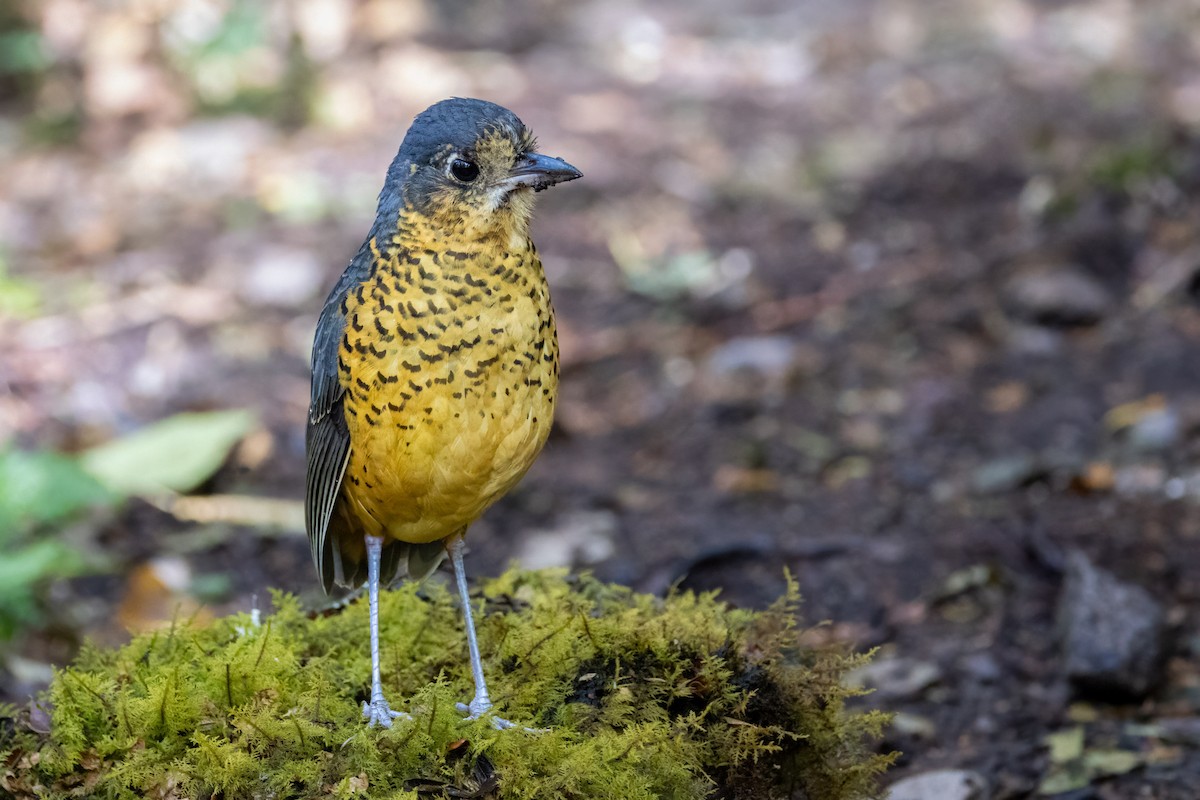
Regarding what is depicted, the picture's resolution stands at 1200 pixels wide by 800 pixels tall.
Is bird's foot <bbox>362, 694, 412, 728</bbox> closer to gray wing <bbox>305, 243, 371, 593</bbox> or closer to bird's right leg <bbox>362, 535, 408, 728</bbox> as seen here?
bird's right leg <bbox>362, 535, 408, 728</bbox>

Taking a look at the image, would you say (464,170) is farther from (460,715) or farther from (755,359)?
(755,359)

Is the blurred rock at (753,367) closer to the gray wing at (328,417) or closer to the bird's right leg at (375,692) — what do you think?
the gray wing at (328,417)

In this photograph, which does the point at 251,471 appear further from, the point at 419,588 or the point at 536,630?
the point at 536,630

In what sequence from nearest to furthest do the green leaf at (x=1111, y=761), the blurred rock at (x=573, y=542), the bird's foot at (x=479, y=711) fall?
the bird's foot at (x=479, y=711), the green leaf at (x=1111, y=761), the blurred rock at (x=573, y=542)

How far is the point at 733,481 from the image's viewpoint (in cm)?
696

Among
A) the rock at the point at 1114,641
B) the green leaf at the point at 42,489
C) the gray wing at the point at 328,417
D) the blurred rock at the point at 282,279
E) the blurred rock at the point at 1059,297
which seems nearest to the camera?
the gray wing at the point at 328,417

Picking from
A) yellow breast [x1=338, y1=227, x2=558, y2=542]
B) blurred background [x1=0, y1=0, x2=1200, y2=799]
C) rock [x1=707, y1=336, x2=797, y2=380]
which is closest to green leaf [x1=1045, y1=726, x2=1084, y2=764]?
blurred background [x1=0, y1=0, x2=1200, y2=799]

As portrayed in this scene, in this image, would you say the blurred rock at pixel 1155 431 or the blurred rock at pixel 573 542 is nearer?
the blurred rock at pixel 573 542

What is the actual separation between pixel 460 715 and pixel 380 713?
20 cm

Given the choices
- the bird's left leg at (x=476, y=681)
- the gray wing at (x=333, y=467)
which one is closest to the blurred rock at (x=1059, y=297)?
the gray wing at (x=333, y=467)

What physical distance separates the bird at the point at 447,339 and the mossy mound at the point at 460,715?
0.42 ft

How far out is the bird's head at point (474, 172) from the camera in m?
3.38

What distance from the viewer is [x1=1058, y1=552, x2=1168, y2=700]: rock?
4746 millimetres

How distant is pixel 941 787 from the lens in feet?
13.5
